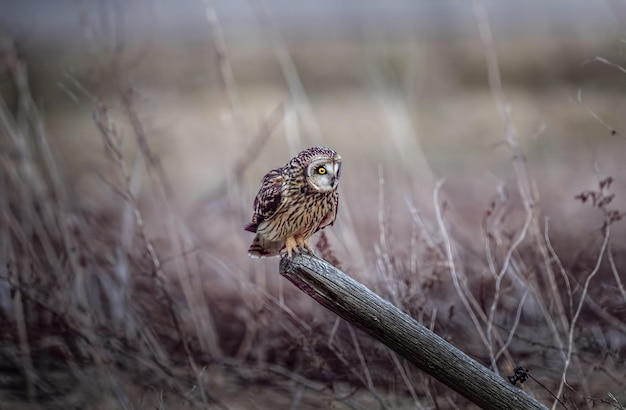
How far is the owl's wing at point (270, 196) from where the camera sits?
2.23 m

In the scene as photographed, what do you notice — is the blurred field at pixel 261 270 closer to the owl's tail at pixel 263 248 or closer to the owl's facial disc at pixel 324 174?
the owl's tail at pixel 263 248

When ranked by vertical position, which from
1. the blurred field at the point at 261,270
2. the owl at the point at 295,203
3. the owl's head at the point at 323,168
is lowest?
the blurred field at the point at 261,270

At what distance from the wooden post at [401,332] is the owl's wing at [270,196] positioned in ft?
0.64

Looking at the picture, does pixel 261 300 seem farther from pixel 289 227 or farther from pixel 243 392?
pixel 289 227

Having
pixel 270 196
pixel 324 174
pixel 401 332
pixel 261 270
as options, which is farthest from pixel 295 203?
pixel 261 270

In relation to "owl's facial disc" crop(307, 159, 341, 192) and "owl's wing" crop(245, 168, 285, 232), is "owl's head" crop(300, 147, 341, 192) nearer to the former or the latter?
"owl's facial disc" crop(307, 159, 341, 192)

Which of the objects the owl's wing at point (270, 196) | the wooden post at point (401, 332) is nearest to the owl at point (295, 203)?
the owl's wing at point (270, 196)

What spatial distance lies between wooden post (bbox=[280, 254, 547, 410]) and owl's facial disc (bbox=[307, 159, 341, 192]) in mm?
167

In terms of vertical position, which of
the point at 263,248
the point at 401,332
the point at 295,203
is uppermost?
the point at 295,203

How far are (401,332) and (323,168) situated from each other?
1.29 feet

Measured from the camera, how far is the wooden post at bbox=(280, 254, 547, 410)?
2.02 metres

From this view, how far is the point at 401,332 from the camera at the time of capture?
2.04 metres

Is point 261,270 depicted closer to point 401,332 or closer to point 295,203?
point 295,203

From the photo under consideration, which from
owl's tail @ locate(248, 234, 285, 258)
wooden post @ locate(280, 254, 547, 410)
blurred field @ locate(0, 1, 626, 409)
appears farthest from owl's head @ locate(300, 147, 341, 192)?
blurred field @ locate(0, 1, 626, 409)
